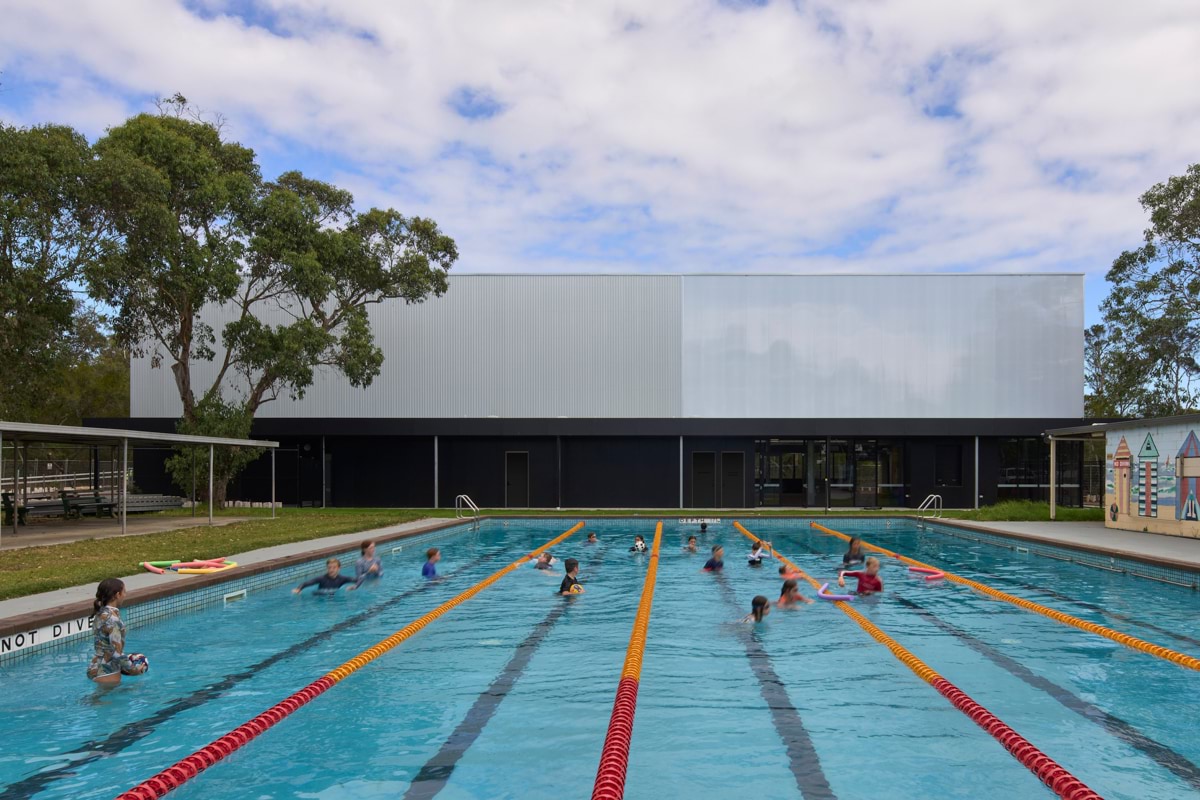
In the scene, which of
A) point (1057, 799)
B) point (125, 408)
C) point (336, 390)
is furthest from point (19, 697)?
point (125, 408)

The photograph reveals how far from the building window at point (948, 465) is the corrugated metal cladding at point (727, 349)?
132 centimetres

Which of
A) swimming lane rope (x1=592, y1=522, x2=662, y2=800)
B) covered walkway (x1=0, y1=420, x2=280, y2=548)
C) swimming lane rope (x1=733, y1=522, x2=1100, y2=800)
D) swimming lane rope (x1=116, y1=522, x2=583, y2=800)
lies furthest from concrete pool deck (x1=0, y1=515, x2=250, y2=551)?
swimming lane rope (x1=733, y1=522, x2=1100, y2=800)

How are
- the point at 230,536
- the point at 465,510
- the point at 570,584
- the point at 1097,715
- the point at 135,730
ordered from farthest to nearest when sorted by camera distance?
1. the point at 465,510
2. the point at 230,536
3. the point at 570,584
4. the point at 1097,715
5. the point at 135,730

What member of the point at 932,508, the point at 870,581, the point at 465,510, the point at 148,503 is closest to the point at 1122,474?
the point at 932,508

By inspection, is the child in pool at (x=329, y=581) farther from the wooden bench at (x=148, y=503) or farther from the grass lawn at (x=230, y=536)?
the wooden bench at (x=148, y=503)

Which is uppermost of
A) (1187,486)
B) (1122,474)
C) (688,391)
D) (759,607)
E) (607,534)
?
(688,391)

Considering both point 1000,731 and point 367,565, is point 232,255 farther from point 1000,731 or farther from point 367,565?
point 1000,731

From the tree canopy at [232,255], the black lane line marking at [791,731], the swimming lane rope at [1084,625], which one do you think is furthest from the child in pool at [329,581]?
the tree canopy at [232,255]

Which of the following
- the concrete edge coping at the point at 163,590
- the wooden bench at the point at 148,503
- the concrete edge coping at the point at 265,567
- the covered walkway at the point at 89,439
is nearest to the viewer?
the concrete edge coping at the point at 163,590

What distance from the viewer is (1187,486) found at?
1847 centimetres

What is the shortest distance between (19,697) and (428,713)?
→ 3641 mm

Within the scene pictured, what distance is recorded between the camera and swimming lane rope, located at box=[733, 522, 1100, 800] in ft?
15.9

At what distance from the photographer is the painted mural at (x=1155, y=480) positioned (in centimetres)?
1836

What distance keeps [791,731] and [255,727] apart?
13.7ft
